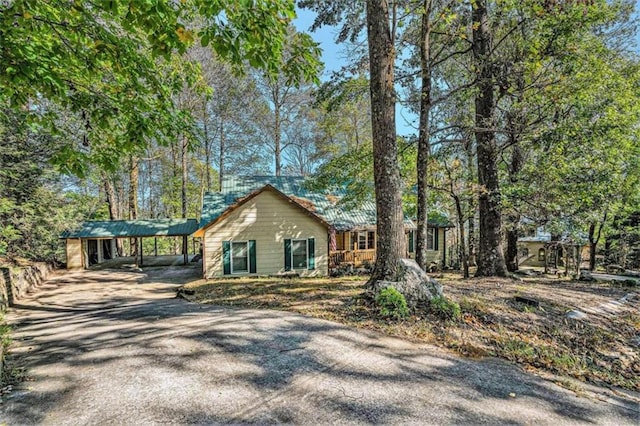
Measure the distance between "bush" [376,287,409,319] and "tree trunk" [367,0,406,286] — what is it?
0.64m

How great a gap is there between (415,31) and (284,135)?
1634 cm

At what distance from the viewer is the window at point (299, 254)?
13938 millimetres

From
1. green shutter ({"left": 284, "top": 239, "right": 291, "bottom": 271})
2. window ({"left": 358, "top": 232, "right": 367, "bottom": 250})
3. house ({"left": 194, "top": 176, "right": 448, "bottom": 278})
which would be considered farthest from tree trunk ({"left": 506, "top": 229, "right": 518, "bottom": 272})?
green shutter ({"left": 284, "top": 239, "right": 291, "bottom": 271})

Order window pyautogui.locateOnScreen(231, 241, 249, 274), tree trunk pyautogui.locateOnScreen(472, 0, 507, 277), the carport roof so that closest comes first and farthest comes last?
tree trunk pyautogui.locateOnScreen(472, 0, 507, 277) → window pyautogui.locateOnScreen(231, 241, 249, 274) → the carport roof

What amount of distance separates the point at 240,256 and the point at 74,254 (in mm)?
10722

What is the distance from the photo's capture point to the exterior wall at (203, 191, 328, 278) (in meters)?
12.9

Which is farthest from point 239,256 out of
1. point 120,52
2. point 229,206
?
point 120,52

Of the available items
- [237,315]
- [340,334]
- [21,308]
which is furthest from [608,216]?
[21,308]

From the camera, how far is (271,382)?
3.00 m

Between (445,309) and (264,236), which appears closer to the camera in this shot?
(445,309)

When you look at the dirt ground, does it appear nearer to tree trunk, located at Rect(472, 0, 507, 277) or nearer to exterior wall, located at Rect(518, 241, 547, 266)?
tree trunk, located at Rect(472, 0, 507, 277)

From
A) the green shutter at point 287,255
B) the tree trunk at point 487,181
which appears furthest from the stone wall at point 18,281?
the tree trunk at point 487,181

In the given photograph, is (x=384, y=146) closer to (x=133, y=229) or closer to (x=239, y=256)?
(x=239, y=256)

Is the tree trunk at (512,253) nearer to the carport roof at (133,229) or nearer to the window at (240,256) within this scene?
the window at (240,256)
